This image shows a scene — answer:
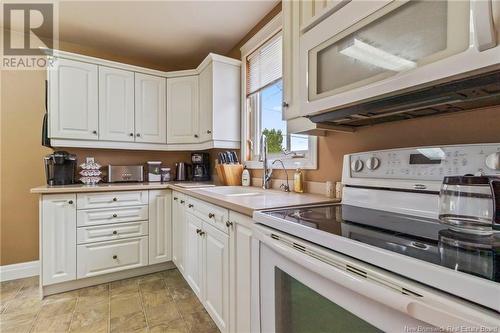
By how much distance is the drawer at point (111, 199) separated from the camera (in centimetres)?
219

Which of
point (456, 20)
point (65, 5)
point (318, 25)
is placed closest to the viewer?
point (456, 20)

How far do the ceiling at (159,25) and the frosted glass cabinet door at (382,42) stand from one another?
1344 millimetres

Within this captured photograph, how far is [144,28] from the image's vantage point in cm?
243

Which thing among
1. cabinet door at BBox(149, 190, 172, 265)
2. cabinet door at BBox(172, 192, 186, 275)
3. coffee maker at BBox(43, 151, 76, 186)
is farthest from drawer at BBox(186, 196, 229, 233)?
coffee maker at BBox(43, 151, 76, 186)

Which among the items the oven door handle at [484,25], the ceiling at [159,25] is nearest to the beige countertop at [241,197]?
the oven door handle at [484,25]

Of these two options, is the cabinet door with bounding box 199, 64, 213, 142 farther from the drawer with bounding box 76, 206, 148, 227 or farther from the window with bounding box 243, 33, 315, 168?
the drawer with bounding box 76, 206, 148, 227

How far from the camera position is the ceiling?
6.88ft

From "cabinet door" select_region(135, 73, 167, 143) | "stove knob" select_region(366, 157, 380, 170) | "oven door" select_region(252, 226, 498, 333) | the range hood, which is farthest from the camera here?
"cabinet door" select_region(135, 73, 167, 143)

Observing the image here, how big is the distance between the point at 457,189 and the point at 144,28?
9.09ft

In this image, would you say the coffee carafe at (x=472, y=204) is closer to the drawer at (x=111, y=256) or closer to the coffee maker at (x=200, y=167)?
the drawer at (x=111, y=256)

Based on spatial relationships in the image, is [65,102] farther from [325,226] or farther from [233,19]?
[325,226]

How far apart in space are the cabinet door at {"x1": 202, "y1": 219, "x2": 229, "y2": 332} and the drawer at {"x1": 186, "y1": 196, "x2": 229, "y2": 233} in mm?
40

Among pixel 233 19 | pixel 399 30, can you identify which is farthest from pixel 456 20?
pixel 233 19

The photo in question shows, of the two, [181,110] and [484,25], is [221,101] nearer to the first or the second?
[181,110]
